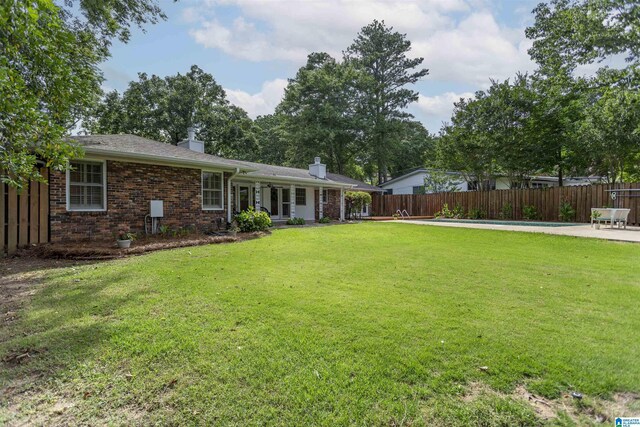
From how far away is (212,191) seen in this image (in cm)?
1257

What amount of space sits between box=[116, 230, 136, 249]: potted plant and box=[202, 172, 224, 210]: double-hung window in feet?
9.37

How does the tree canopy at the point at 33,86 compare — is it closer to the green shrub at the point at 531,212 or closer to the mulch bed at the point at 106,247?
the mulch bed at the point at 106,247

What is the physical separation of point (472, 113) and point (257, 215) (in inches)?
668

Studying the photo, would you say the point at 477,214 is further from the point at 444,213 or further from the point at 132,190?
the point at 132,190

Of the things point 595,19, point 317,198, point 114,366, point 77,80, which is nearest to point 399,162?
point 317,198

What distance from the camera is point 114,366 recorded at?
275 centimetres

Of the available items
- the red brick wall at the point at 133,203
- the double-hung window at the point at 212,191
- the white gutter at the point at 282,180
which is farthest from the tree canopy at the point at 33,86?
the white gutter at the point at 282,180

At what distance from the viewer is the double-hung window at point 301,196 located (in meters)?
19.4

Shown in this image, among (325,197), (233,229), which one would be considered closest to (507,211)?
(325,197)

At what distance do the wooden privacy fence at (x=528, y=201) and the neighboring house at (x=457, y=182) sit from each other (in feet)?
12.5

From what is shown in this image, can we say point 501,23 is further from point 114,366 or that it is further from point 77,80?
point 114,366

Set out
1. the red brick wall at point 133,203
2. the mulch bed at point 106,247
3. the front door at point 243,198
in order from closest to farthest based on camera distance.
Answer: the mulch bed at point 106,247
the red brick wall at point 133,203
the front door at point 243,198

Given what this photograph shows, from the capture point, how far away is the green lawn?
2244mm

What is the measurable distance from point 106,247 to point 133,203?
2.04 m
